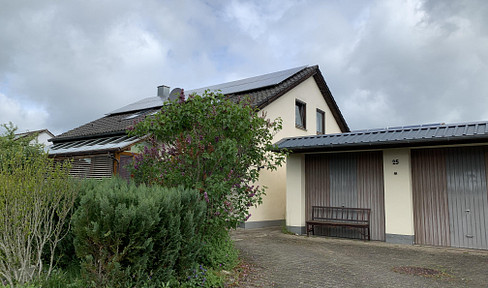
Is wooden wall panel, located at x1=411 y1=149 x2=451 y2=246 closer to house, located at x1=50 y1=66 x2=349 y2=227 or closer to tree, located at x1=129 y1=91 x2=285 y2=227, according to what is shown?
house, located at x1=50 y1=66 x2=349 y2=227

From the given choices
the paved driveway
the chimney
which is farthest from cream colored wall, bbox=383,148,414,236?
the chimney

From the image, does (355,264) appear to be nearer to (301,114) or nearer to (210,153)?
(210,153)

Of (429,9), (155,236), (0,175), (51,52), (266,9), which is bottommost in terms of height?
(155,236)

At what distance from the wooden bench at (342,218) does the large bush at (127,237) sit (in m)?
6.45

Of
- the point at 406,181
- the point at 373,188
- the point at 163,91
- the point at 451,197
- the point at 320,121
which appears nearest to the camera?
the point at 451,197

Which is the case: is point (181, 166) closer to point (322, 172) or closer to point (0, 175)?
point (0, 175)

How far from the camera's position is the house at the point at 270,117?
1079 centimetres

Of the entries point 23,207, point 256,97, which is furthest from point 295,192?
point 23,207

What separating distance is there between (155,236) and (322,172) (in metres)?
7.52

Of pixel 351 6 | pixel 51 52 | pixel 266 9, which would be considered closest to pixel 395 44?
pixel 351 6

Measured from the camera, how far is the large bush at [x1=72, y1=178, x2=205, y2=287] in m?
3.77

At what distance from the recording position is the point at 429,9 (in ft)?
40.1

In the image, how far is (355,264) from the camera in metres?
6.51

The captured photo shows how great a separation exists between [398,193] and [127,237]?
25.4 ft
